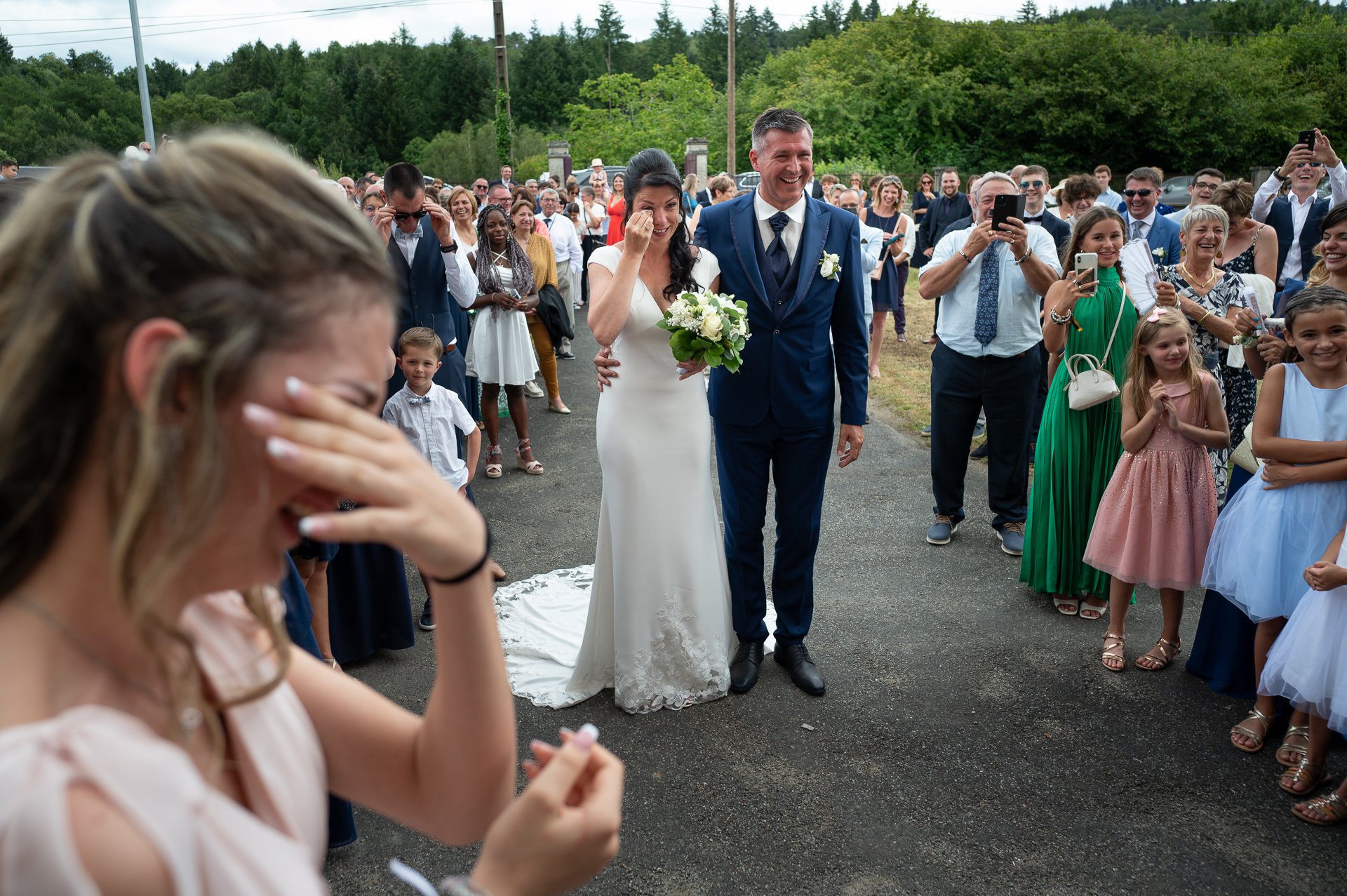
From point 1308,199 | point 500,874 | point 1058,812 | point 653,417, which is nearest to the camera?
point 500,874

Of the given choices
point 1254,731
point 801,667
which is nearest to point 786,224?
point 801,667

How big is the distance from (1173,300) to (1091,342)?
1.76ft

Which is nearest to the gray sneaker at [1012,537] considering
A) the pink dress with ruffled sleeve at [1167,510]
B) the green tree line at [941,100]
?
the pink dress with ruffled sleeve at [1167,510]

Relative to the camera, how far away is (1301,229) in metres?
9.17

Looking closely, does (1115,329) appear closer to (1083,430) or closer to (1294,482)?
(1083,430)

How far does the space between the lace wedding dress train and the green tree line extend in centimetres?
2019

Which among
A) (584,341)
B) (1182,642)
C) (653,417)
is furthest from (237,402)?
(584,341)

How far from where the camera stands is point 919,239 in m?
14.2

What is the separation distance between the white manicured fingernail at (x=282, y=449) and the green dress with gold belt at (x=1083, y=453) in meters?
5.45

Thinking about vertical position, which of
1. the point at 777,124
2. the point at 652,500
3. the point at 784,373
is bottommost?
the point at 652,500

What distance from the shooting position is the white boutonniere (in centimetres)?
442

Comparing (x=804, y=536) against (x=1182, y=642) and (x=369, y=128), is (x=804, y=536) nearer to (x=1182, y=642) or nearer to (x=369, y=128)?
(x=1182, y=642)

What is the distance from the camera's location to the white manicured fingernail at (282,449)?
0.84m

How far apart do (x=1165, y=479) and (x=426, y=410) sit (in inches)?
159
